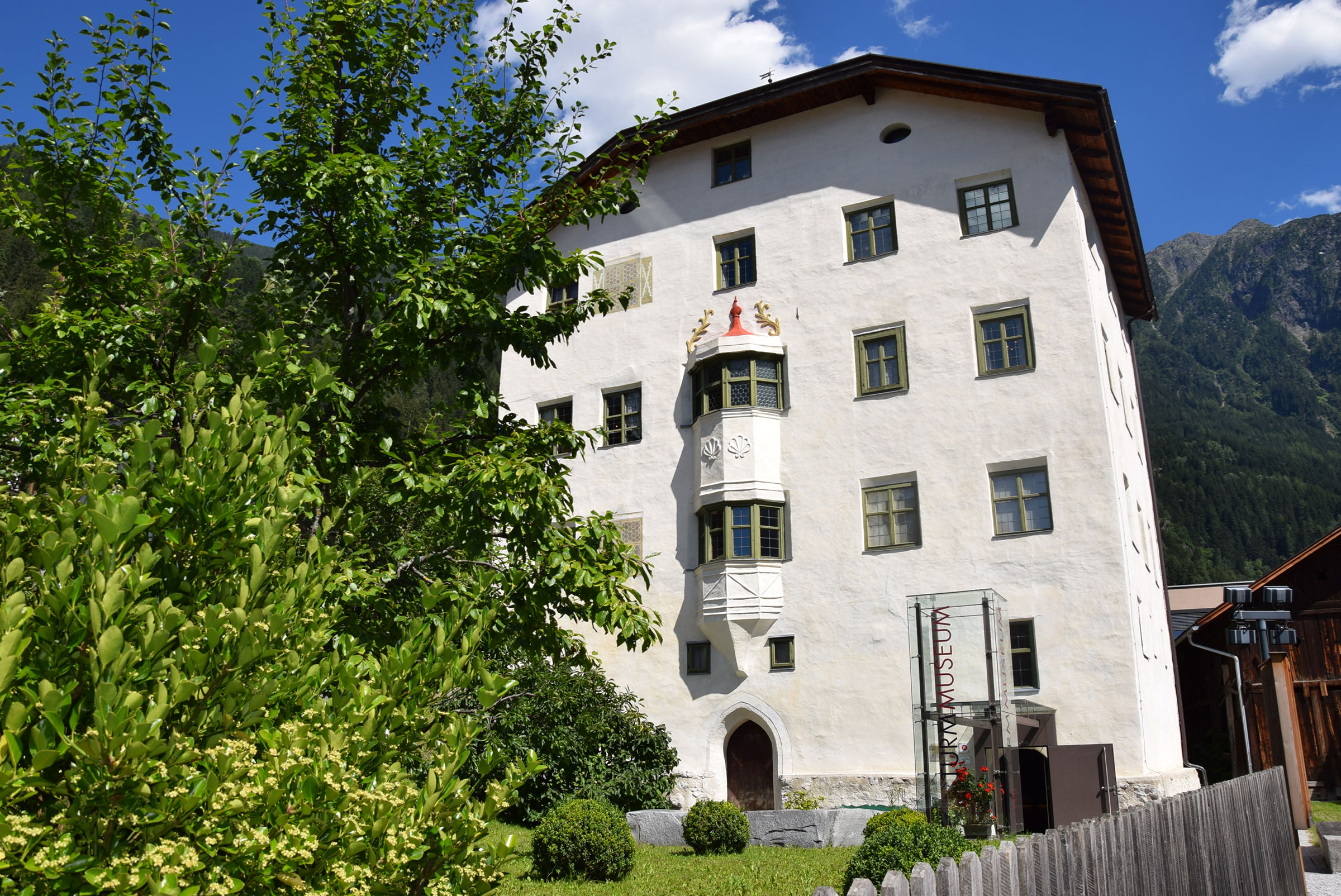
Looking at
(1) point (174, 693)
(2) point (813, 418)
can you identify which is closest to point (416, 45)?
(1) point (174, 693)

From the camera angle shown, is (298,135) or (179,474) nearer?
(179,474)

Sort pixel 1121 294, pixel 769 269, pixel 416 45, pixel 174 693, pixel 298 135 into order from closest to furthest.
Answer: pixel 174 693
pixel 298 135
pixel 416 45
pixel 769 269
pixel 1121 294

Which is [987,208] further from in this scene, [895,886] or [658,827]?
[895,886]

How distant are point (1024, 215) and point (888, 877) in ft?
74.2

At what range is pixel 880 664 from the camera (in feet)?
75.1

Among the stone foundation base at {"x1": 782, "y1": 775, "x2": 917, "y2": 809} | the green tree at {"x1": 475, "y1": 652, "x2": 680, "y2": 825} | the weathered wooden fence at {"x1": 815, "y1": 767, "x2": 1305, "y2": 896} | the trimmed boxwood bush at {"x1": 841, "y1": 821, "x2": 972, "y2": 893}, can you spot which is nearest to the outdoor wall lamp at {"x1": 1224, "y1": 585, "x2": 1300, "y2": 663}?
the weathered wooden fence at {"x1": 815, "y1": 767, "x2": 1305, "y2": 896}

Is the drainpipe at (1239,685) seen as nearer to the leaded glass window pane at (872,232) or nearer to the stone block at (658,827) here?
the stone block at (658,827)

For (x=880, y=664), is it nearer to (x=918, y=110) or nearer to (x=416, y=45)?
(x=918, y=110)

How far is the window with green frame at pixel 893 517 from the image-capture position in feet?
77.0

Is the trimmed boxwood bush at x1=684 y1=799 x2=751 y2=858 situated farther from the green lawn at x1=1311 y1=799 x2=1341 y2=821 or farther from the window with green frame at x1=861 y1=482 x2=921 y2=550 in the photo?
the green lawn at x1=1311 y1=799 x2=1341 y2=821

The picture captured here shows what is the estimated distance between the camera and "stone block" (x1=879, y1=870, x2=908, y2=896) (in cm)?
418

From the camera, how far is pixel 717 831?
17.6 metres

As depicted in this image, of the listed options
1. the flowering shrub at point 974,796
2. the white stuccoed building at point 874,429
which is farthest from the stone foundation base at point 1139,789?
the flowering shrub at point 974,796

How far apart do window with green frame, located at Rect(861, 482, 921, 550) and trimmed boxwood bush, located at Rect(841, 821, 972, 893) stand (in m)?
11.3
